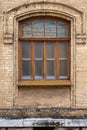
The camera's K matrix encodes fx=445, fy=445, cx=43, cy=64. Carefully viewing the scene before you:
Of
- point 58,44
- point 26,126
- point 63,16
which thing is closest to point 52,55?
point 58,44

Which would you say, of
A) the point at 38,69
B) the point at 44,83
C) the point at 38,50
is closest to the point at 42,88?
the point at 44,83

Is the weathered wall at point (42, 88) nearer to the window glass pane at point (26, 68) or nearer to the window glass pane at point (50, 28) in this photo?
the window glass pane at point (26, 68)

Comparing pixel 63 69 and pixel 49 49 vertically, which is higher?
→ pixel 49 49

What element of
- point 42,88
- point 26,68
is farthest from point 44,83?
point 26,68

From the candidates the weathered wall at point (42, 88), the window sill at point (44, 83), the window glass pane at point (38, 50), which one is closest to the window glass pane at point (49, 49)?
the window glass pane at point (38, 50)

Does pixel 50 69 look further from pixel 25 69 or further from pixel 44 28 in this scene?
pixel 44 28

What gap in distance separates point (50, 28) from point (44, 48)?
53 centimetres

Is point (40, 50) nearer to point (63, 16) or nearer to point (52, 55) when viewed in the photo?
point (52, 55)

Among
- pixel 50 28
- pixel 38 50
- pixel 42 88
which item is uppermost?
pixel 50 28

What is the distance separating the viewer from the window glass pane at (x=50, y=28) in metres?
11.3

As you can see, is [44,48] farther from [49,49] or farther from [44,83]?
[44,83]

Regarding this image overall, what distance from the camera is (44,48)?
37.2 feet

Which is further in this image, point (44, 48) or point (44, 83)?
point (44, 48)

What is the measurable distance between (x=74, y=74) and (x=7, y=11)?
2.30 meters
